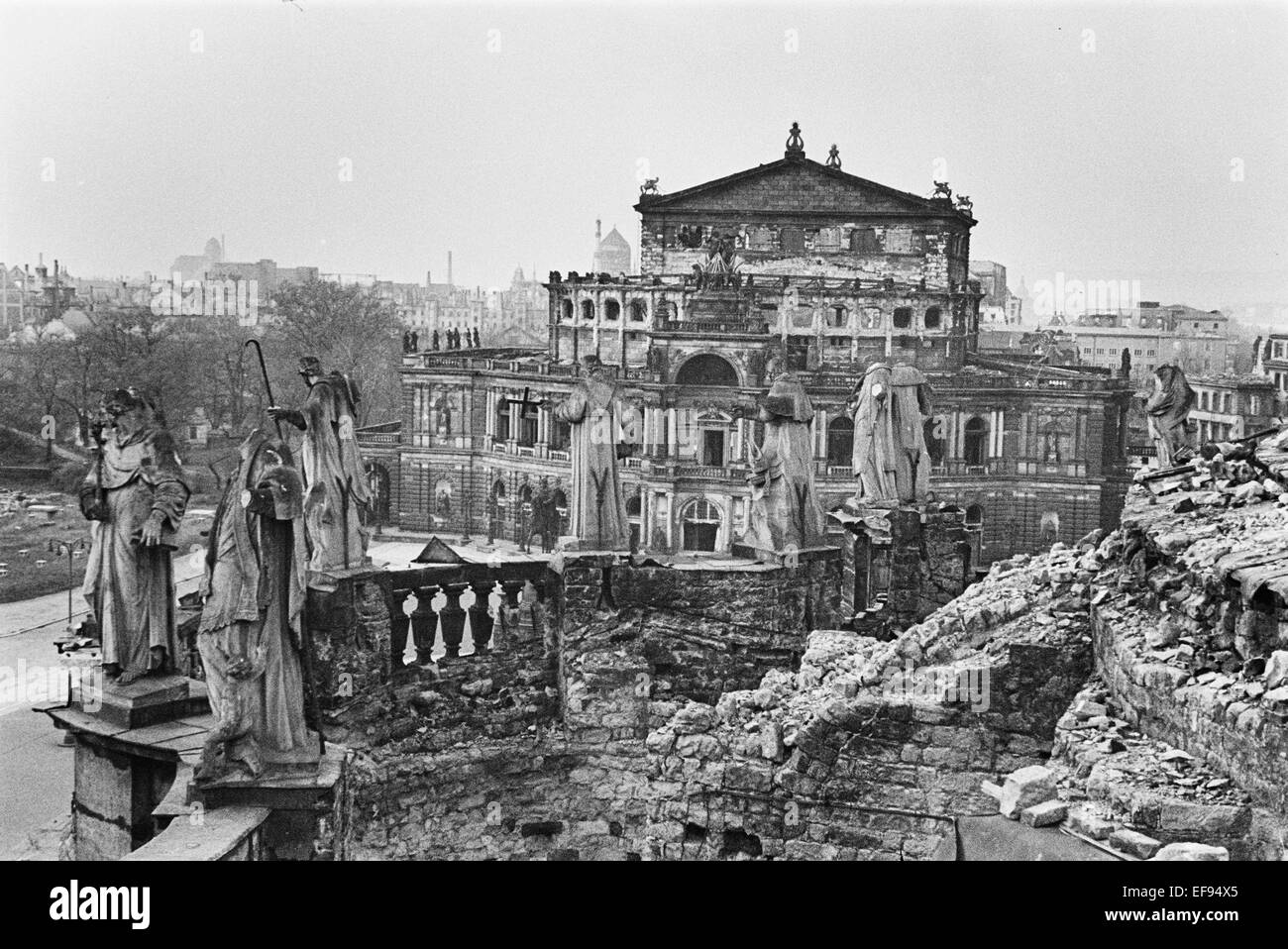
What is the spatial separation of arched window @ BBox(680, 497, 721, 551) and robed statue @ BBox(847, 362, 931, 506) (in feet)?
136

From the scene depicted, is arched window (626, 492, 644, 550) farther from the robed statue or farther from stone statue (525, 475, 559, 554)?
the robed statue

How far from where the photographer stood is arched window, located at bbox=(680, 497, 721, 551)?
56.9 m

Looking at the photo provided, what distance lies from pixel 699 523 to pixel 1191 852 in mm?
49644

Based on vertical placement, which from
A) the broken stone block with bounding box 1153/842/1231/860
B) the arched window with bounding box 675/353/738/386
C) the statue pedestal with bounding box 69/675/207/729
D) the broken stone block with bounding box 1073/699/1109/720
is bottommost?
the broken stone block with bounding box 1153/842/1231/860

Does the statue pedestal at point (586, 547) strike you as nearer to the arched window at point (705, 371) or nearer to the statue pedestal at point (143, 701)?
the statue pedestal at point (143, 701)

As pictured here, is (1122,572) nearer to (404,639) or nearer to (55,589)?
(404,639)

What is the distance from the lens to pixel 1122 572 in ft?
37.5

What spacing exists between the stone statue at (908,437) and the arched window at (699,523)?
136 ft

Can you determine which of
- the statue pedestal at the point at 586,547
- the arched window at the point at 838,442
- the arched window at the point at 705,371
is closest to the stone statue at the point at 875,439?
the statue pedestal at the point at 586,547

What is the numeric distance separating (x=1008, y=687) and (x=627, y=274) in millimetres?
60855

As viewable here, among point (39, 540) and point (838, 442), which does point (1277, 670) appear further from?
point (838, 442)

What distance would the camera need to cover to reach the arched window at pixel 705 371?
2360 inches

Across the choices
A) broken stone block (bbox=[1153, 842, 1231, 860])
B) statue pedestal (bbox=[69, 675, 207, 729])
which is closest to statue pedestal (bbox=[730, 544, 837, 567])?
statue pedestal (bbox=[69, 675, 207, 729])

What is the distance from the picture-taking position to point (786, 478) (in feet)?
45.8
